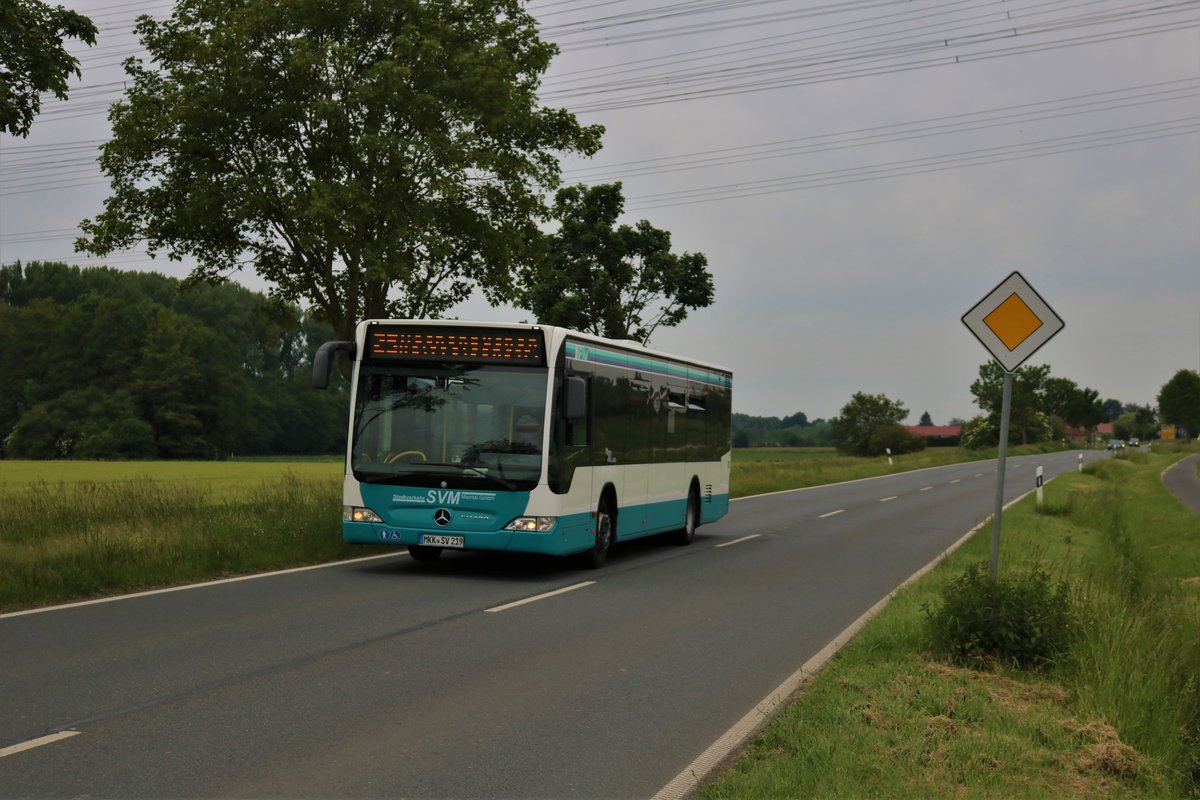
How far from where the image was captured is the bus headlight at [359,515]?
14336mm

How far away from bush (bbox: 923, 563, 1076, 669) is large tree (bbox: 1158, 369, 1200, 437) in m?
183

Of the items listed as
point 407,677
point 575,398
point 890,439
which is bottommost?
point 407,677

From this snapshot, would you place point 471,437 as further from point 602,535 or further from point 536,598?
point 602,535

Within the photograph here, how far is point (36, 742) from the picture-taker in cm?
631

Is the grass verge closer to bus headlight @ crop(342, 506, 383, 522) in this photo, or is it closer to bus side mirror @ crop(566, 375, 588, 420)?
bus side mirror @ crop(566, 375, 588, 420)

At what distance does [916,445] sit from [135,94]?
11930cm

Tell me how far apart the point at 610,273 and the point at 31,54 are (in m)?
31.1

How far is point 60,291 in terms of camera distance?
98938mm

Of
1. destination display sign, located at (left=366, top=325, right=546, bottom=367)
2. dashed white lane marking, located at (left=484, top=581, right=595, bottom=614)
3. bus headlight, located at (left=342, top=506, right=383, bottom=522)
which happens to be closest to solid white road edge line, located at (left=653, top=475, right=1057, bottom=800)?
dashed white lane marking, located at (left=484, top=581, right=595, bottom=614)

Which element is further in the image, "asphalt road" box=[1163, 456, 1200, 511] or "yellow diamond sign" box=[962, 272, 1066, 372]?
"asphalt road" box=[1163, 456, 1200, 511]

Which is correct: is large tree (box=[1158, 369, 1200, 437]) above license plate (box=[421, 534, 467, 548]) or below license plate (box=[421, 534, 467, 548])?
above

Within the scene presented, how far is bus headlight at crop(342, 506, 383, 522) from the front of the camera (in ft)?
47.0

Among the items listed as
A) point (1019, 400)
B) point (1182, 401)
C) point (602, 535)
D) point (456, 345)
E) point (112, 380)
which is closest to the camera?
point (456, 345)

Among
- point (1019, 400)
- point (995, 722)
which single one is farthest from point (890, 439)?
point (995, 722)
